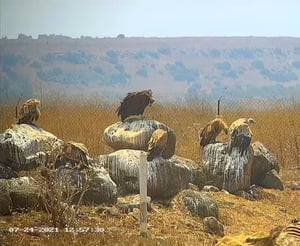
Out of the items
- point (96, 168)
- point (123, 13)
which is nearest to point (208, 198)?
point (96, 168)

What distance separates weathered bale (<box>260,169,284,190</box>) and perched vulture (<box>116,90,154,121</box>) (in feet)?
2.63

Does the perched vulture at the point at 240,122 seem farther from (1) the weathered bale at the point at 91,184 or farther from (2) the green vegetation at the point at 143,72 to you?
(1) the weathered bale at the point at 91,184

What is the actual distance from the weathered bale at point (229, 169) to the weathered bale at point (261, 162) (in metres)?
0.03

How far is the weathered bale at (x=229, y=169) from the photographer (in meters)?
3.85

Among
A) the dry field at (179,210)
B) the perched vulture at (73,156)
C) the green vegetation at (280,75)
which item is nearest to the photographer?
the dry field at (179,210)

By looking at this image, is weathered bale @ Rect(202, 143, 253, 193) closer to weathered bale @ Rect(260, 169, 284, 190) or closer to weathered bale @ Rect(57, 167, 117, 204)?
weathered bale @ Rect(260, 169, 284, 190)

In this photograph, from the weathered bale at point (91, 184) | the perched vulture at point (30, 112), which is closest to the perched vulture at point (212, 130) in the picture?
the weathered bale at point (91, 184)

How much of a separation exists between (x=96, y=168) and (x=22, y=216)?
20.6 inches

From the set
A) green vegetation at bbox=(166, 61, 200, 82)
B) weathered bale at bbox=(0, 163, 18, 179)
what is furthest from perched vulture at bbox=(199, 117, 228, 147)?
weathered bale at bbox=(0, 163, 18, 179)

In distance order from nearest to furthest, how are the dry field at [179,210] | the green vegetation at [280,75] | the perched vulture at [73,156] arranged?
the dry field at [179,210]
the green vegetation at [280,75]
the perched vulture at [73,156]

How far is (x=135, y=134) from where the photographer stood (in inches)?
154

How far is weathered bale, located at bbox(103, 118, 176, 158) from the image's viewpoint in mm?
3906

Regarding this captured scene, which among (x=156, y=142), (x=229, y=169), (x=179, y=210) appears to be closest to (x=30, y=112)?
(x=156, y=142)

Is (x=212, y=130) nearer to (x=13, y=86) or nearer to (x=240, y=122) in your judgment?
(x=240, y=122)
